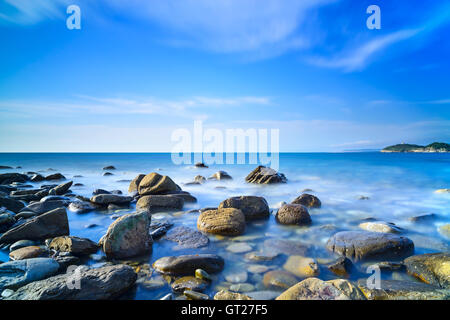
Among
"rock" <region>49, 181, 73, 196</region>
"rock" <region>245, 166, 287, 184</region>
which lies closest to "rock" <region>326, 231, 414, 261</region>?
"rock" <region>245, 166, 287, 184</region>

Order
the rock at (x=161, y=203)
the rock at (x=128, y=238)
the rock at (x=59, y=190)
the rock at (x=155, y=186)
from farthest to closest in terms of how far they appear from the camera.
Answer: the rock at (x=59, y=190) → the rock at (x=155, y=186) → the rock at (x=161, y=203) → the rock at (x=128, y=238)

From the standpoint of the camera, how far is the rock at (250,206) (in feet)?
20.8

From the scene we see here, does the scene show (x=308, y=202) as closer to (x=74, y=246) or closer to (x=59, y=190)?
(x=74, y=246)

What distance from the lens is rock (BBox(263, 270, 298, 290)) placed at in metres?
3.12

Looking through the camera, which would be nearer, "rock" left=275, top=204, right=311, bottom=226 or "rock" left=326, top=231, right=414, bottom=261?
"rock" left=326, top=231, right=414, bottom=261

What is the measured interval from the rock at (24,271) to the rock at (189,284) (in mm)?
1762

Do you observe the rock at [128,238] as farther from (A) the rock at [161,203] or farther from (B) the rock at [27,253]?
(A) the rock at [161,203]

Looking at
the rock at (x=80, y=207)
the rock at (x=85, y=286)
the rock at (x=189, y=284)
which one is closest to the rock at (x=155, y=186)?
the rock at (x=80, y=207)

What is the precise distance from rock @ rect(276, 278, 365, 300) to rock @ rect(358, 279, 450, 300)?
319 millimetres

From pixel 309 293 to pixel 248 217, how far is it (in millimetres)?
3736

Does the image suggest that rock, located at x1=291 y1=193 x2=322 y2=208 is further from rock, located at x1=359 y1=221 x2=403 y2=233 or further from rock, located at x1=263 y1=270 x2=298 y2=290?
rock, located at x1=263 y1=270 x2=298 y2=290

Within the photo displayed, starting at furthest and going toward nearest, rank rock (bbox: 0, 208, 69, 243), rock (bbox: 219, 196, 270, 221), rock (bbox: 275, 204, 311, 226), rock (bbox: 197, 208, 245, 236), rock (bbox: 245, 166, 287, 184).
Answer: rock (bbox: 245, 166, 287, 184) → rock (bbox: 219, 196, 270, 221) → rock (bbox: 275, 204, 311, 226) → rock (bbox: 197, 208, 245, 236) → rock (bbox: 0, 208, 69, 243)
